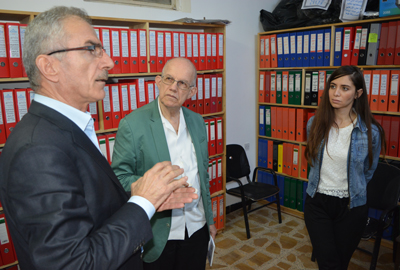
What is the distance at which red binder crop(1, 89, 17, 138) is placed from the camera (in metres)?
→ 2.04

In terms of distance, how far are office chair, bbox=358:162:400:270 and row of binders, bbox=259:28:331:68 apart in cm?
132

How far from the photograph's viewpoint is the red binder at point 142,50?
2559mm

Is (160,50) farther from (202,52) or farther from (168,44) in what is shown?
(202,52)

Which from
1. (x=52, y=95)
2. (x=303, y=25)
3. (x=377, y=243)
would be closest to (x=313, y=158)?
(x=377, y=243)

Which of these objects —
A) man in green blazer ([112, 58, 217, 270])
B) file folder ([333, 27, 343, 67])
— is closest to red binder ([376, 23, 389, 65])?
file folder ([333, 27, 343, 67])

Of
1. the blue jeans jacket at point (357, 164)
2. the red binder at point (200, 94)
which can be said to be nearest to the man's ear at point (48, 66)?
the blue jeans jacket at point (357, 164)

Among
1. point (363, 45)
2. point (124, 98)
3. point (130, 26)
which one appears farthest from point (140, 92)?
point (363, 45)

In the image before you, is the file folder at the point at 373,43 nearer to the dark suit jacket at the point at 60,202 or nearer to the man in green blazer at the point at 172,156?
the man in green blazer at the point at 172,156

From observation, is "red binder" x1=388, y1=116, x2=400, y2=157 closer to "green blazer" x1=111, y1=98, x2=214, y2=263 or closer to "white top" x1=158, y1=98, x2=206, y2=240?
"white top" x1=158, y1=98, x2=206, y2=240

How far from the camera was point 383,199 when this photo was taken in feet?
8.38

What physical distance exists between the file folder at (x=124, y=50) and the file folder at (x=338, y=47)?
7.18 feet

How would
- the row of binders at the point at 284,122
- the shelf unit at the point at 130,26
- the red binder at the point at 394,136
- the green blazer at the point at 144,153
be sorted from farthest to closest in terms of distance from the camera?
the row of binders at the point at 284,122
the red binder at the point at 394,136
the shelf unit at the point at 130,26
the green blazer at the point at 144,153

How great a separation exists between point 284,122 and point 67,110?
10.4 feet

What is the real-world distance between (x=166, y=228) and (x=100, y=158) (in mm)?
760
